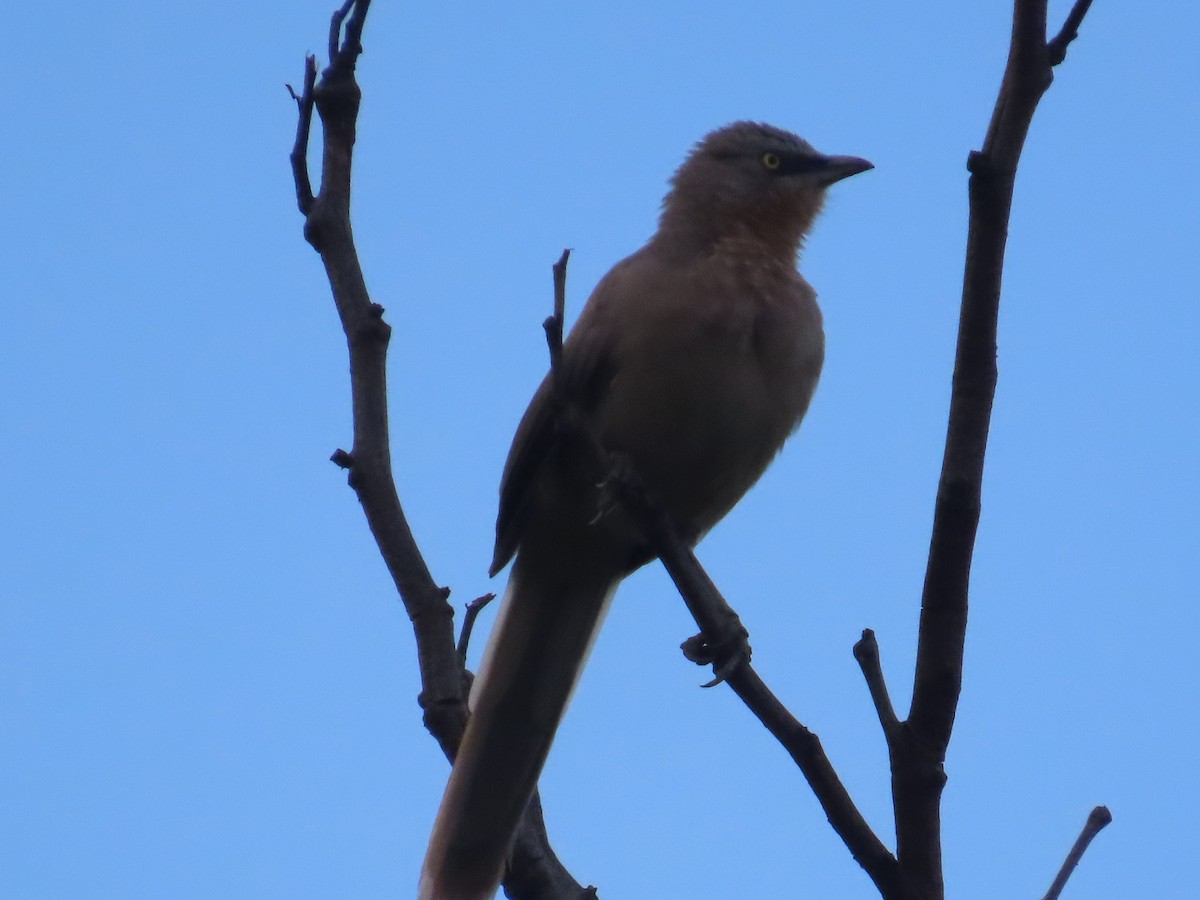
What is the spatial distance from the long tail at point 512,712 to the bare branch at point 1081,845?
1681mm

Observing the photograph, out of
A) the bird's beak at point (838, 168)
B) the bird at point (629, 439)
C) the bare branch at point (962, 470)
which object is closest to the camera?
the bare branch at point (962, 470)

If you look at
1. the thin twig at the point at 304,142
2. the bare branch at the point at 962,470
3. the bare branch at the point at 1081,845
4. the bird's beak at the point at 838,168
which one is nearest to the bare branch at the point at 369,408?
the thin twig at the point at 304,142

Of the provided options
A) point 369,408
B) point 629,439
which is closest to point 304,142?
point 369,408

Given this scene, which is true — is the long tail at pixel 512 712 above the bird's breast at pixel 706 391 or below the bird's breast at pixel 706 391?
below

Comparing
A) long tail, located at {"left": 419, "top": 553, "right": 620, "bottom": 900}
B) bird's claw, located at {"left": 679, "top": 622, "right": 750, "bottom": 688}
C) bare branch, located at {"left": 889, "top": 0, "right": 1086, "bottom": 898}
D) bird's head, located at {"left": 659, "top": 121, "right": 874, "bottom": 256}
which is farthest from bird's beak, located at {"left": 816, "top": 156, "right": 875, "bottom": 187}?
bare branch, located at {"left": 889, "top": 0, "right": 1086, "bottom": 898}

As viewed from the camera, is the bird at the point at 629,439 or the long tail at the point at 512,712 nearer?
the long tail at the point at 512,712

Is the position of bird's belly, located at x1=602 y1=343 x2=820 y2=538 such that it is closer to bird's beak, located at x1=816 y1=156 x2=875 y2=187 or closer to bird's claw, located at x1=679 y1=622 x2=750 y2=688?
bird's claw, located at x1=679 y1=622 x2=750 y2=688

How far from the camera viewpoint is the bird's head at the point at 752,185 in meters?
5.90

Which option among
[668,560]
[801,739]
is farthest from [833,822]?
[668,560]

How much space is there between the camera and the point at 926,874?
309 cm

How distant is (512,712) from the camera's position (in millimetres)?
4777

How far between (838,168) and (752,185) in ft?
1.67

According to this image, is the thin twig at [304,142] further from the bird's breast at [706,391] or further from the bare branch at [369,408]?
the bird's breast at [706,391]

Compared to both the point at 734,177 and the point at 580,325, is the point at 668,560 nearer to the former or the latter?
the point at 580,325
